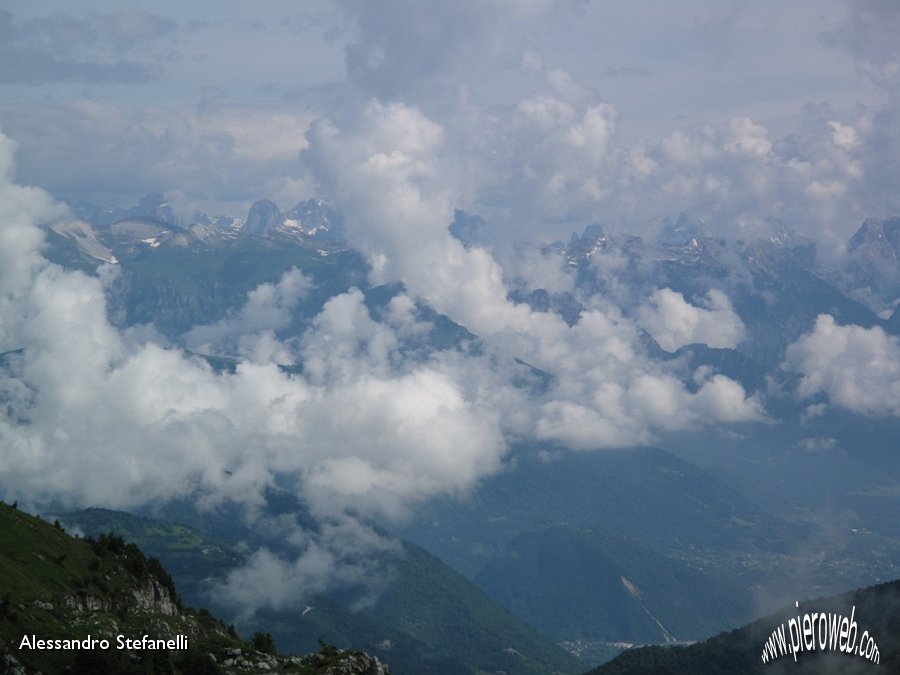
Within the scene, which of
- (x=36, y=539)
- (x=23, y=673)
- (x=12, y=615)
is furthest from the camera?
(x=36, y=539)

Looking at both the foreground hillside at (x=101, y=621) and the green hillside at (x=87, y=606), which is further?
the foreground hillside at (x=101, y=621)

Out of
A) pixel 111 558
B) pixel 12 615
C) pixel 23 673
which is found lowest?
pixel 23 673

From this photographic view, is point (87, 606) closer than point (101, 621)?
No

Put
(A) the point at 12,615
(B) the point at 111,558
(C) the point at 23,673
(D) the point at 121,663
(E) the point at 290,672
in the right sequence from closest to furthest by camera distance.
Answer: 1. (C) the point at 23,673
2. (D) the point at 121,663
3. (A) the point at 12,615
4. (E) the point at 290,672
5. (B) the point at 111,558

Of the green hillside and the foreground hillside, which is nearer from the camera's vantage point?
the green hillside

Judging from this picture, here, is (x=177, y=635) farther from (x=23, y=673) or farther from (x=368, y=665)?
(x=23, y=673)

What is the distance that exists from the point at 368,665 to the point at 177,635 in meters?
20.1

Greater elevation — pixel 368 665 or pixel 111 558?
pixel 111 558

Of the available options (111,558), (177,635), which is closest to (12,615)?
(177,635)

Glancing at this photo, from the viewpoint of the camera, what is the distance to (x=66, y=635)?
3415 inches

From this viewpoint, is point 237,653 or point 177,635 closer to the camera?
point 237,653

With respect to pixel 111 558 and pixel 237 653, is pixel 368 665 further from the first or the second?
pixel 111 558

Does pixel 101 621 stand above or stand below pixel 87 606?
below

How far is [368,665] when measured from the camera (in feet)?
340
